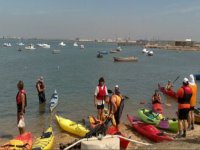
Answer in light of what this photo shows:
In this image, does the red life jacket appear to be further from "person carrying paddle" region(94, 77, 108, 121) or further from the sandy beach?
the sandy beach

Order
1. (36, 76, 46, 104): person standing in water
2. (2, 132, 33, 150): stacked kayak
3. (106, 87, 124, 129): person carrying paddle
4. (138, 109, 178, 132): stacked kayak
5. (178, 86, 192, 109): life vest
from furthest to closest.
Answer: (36, 76, 46, 104): person standing in water, (138, 109, 178, 132): stacked kayak, (178, 86, 192, 109): life vest, (106, 87, 124, 129): person carrying paddle, (2, 132, 33, 150): stacked kayak

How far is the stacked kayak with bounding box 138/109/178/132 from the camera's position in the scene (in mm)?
13984

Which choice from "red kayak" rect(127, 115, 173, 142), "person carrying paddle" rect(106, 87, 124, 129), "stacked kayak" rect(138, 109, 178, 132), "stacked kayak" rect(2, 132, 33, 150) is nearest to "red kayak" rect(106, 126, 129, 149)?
"person carrying paddle" rect(106, 87, 124, 129)

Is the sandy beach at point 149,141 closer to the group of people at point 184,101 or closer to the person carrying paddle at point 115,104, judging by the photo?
the group of people at point 184,101

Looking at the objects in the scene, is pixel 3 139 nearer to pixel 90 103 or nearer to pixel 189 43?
pixel 90 103

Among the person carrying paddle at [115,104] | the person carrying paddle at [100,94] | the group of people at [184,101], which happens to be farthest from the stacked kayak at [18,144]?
the group of people at [184,101]

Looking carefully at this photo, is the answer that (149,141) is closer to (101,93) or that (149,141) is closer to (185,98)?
(185,98)

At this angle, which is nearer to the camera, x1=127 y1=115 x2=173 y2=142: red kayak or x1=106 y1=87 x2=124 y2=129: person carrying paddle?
x1=106 y1=87 x2=124 y2=129: person carrying paddle

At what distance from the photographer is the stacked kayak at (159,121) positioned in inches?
551

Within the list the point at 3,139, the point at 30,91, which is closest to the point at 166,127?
the point at 3,139

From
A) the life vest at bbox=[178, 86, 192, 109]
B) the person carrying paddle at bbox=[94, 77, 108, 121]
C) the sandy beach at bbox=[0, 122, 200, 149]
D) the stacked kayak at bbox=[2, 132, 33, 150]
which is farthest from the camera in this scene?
the person carrying paddle at bbox=[94, 77, 108, 121]

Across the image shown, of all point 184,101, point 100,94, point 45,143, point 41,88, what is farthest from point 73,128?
point 41,88

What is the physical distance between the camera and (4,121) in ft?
56.4

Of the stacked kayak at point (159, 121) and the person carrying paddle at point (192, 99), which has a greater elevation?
the person carrying paddle at point (192, 99)
